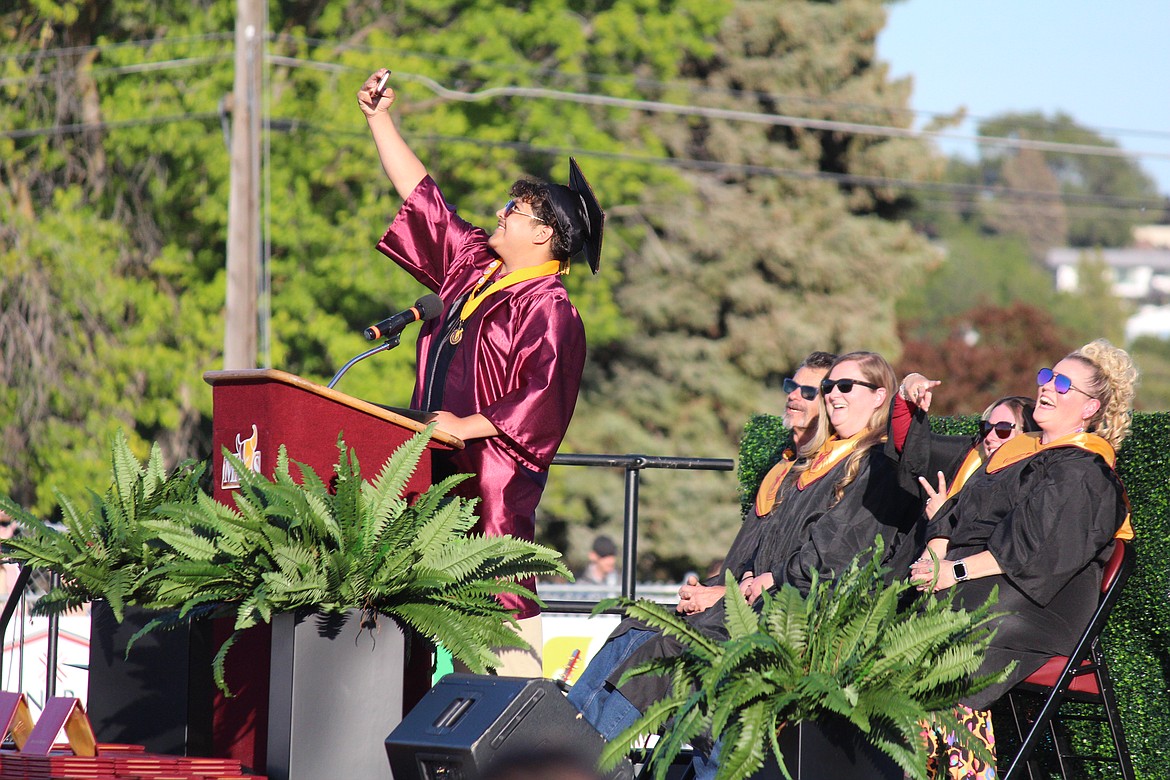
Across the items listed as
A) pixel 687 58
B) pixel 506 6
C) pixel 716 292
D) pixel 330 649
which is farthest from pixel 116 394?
pixel 330 649

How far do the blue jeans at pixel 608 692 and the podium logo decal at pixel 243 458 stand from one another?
1.18 m

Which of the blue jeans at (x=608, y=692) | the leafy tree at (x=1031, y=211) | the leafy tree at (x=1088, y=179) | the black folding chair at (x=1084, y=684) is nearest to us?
the black folding chair at (x=1084, y=684)

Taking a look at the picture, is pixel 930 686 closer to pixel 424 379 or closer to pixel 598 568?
pixel 424 379

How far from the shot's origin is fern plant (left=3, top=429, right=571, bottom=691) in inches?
142

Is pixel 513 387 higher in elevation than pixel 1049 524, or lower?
higher

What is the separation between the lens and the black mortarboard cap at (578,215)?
4832 mm

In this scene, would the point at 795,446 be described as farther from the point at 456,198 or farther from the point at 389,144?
the point at 456,198

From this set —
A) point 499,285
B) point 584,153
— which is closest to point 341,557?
point 499,285

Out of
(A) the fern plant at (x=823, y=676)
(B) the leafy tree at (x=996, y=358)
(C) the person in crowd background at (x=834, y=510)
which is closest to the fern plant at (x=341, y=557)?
(A) the fern plant at (x=823, y=676)

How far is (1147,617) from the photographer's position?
507 centimetres

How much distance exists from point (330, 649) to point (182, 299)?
1636cm

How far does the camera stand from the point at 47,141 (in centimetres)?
1912

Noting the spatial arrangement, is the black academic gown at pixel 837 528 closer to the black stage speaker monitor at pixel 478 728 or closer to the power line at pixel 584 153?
the black stage speaker monitor at pixel 478 728

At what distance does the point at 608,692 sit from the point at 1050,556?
4.56ft
